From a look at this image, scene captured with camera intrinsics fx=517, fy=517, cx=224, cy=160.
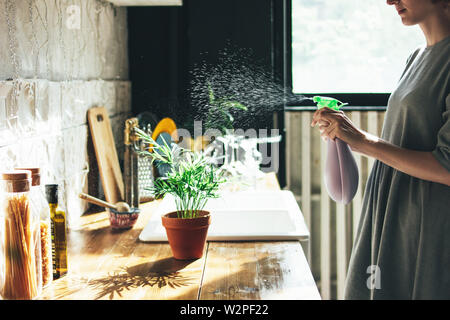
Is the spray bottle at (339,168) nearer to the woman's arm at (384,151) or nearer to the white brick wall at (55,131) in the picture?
the woman's arm at (384,151)

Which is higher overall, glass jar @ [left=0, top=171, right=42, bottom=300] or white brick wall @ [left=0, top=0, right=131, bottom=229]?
white brick wall @ [left=0, top=0, right=131, bottom=229]

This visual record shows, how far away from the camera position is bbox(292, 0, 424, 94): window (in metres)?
2.26

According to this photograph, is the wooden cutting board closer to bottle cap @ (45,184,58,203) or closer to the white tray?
the white tray

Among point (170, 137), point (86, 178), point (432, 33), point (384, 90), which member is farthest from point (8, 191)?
point (384, 90)

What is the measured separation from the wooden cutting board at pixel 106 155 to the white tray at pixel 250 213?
16cm

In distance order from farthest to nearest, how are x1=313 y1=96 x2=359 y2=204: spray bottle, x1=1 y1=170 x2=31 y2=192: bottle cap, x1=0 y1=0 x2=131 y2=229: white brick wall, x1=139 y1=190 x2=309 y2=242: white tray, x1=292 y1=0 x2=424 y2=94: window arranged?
x1=292 y1=0 x2=424 y2=94: window < x1=139 y1=190 x2=309 y2=242: white tray < x1=313 y1=96 x2=359 y2=204: spray bottle < x1=0 y1=0 x2=131 y2=229: white brick wall < x1=1 y1=170 x2=31 y2=192: bottle cap

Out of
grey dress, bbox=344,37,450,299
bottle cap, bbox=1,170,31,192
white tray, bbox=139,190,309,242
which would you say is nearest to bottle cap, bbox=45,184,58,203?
bottle cap, bbox=1,170,31,192

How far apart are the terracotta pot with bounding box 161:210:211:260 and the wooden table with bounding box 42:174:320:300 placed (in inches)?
0.8

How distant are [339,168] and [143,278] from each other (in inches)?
19.7

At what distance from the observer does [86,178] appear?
1.54 m

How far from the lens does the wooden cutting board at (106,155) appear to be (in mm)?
1555

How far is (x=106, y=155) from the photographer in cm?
162
